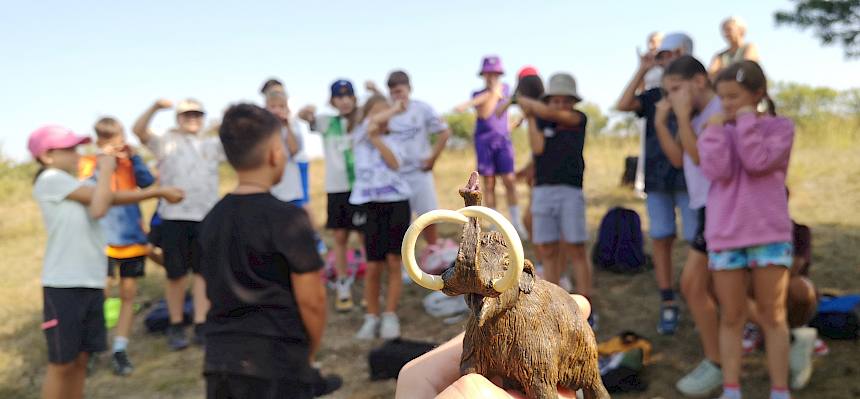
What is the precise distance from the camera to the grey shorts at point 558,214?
446 cm

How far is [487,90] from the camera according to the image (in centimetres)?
674

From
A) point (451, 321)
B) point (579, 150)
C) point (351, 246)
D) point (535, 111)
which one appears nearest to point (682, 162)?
point (579, 150)

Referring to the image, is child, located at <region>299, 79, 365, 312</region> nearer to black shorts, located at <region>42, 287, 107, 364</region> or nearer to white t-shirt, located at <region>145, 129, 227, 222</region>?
white t-shirt, located at <region>145, 129, 227, 222</region>

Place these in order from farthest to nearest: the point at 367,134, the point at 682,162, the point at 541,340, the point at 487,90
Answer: the point at 487,90 < the point at 367,134 < the point at 682,162 < the point at 541,340

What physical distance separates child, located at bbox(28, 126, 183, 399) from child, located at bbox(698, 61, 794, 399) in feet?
12.5

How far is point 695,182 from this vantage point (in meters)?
3.72

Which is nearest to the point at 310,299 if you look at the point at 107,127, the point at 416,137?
the point at 416,137

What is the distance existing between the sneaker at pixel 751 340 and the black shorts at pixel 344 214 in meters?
3.67

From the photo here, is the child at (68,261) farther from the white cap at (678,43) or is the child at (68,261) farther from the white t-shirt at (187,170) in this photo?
the white cap at (678,43)

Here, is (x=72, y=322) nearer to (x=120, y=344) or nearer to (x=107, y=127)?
(x=120, y=344)

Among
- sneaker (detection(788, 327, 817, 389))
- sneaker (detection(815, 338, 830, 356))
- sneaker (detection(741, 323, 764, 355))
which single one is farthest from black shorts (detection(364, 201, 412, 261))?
sneaker (detection(815, 338, 830, 356))

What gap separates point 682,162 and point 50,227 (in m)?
4.29

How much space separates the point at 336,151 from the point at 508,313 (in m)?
4.96

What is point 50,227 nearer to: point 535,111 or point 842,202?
point 535,111
